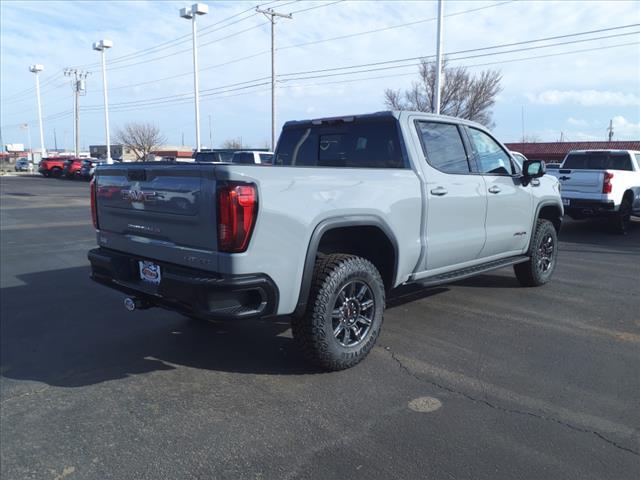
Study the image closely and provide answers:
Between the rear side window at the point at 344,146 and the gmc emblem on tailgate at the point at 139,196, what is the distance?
1964 mm

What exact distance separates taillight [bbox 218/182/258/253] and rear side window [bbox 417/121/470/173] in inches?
81.7

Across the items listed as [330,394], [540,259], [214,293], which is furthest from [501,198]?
[214,293]

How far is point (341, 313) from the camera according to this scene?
4.03 metres

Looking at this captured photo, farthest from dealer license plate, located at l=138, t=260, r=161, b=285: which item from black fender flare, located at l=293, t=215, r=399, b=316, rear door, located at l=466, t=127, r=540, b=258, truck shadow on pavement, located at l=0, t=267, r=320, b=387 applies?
rear door, located at l=466, t=127, r=540, b=258

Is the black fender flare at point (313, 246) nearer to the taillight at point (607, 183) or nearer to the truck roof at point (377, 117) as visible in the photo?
the truck roof at point (377, 117)

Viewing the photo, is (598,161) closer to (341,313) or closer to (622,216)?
(622,216)

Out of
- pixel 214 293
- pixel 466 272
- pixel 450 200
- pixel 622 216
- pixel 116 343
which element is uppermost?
pixel 450 200

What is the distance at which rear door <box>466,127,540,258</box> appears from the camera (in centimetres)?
543

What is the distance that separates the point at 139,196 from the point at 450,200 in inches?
105

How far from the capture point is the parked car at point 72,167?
124 ft

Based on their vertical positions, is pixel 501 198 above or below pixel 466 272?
above

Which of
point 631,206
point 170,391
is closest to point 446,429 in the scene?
point 170,391

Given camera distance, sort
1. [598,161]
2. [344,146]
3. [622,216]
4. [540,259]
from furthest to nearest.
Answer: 1. [598,161]
2. [622,216]
3. [540,259]
4. [344,146]

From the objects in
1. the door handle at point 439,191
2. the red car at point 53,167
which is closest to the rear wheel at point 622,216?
the door handle at point 439,191
